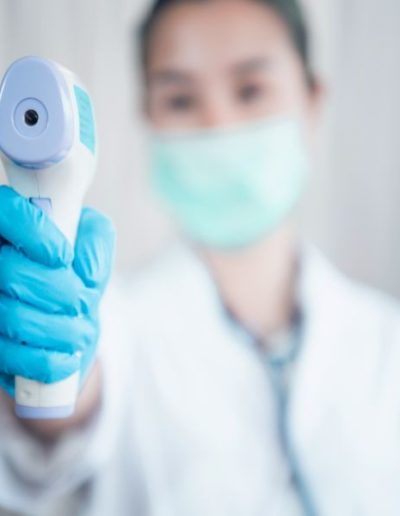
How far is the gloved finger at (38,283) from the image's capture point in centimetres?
37

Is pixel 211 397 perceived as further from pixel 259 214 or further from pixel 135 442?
pixel 259 214

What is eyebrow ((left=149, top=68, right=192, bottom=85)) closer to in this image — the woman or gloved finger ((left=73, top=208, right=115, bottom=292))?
the woman

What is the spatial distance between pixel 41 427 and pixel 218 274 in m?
0.36

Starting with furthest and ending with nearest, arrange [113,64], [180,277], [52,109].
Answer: [113,64]
[180,277]
[52,109]

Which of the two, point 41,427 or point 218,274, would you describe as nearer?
point 41,427

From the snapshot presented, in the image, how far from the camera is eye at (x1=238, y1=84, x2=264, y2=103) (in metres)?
0.73

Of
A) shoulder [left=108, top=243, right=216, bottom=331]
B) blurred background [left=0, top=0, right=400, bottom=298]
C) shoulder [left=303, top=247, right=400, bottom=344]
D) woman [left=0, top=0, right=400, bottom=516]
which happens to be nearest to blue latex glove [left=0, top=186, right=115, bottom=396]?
woman [left=0, top=0, right=400, bottom=516]

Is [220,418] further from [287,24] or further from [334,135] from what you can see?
[334,135]

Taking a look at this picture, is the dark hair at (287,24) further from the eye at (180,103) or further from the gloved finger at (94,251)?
the gloved finger at (94,251)

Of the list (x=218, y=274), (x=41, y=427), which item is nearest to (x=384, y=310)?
(x=218, y=274)

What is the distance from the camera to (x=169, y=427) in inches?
26.3

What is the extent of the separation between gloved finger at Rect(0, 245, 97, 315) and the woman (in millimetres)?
177

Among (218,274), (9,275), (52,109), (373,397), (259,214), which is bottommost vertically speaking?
(373,397)

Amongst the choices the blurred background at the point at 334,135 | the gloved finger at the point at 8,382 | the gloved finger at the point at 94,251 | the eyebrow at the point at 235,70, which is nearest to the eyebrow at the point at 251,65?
the eyebrow at the point at 235,70
